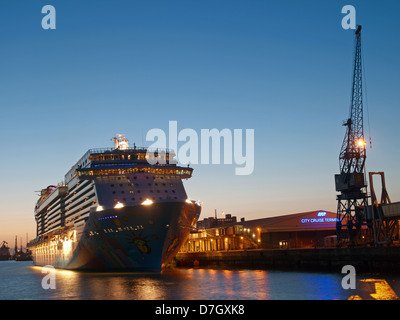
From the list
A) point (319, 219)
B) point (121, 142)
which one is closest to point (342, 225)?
point (319, 219)

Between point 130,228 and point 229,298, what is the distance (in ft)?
54.6

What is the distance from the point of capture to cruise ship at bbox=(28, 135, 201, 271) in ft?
153

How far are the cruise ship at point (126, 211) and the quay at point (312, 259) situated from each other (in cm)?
1528

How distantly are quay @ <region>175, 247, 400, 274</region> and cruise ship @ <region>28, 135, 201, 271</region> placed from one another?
602 inches

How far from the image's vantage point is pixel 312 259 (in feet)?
186

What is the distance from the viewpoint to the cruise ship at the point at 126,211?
46.7 m

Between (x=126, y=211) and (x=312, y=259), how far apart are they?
24618mm

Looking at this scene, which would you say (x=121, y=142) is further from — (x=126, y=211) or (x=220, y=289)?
(x=220, y=289)

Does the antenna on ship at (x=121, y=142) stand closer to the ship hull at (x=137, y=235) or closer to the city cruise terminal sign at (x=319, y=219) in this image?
the ship hull at (x=137, y=235)

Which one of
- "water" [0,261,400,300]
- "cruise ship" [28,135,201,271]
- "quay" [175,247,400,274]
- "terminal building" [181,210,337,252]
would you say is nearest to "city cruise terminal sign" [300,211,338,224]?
"terminal building" [181,210,337,252]

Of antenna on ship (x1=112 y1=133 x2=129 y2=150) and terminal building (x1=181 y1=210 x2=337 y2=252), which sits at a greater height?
antenna on ship (x1=112 y1=133 x2=129 y2=150)

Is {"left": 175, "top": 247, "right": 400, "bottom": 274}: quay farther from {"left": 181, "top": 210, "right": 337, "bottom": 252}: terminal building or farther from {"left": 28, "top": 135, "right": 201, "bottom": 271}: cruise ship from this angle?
{"left": 28, "top": 135, "right": 201, "bottom": 271}: cruise ship
